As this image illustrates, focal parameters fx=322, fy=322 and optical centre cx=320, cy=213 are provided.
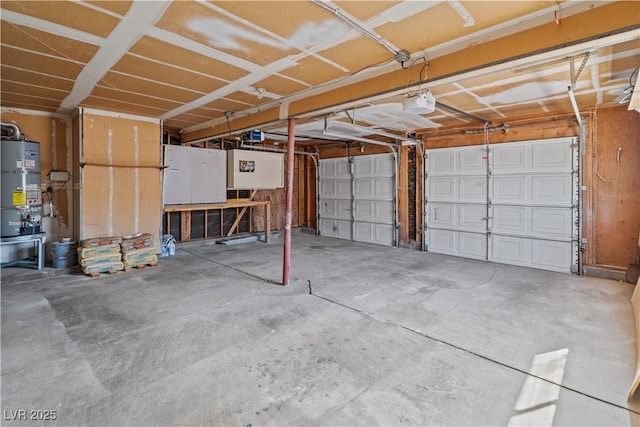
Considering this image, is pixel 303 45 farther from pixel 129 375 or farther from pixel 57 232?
pixel 57 232

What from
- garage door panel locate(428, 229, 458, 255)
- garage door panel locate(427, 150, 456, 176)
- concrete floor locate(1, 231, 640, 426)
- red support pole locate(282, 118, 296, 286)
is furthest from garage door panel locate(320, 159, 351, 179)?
concrete floor locate(1, 231, 640, 426)

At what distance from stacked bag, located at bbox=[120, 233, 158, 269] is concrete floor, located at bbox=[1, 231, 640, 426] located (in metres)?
0.43

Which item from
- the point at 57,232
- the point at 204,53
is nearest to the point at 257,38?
the point at 204,53

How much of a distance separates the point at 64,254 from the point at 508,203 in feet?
25.3

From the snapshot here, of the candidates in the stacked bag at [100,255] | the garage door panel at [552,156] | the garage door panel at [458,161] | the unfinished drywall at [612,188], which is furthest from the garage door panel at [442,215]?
the stacked bag at [100,255]

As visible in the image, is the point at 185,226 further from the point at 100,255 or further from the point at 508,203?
the point at 508,203

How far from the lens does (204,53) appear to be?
10.2ft

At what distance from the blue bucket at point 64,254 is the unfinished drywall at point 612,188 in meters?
8.40

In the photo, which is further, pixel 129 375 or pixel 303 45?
pixel 303 45

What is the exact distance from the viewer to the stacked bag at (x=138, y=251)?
17.1ft

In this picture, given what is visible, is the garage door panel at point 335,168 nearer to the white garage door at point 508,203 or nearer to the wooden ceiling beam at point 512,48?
the white garage door at point 508,203

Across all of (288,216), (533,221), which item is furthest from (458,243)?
(288,216)

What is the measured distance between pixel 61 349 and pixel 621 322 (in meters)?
5.30

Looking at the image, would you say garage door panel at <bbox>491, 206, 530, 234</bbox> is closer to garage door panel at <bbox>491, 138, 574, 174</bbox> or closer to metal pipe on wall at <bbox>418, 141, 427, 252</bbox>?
garage door panel at <bbox>491, 138, 574, 174</bbox>
